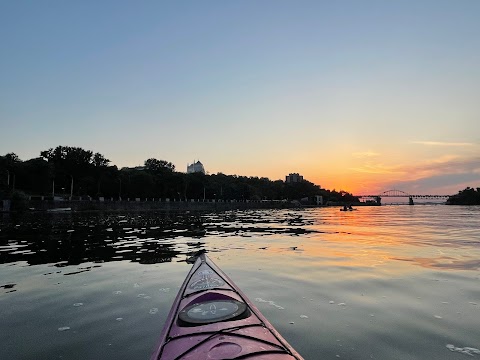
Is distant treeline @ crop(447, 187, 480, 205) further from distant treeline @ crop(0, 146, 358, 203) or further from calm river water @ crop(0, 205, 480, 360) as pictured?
calm river water @ crop(0, 205, 480, 360)

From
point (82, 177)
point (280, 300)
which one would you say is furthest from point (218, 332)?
point (82, 177)

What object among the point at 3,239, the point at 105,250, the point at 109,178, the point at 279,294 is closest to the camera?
the point at 279,294

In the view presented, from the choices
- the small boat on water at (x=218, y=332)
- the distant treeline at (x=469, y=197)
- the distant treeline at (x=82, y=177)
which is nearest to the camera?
the small boat on water at (x=218, y=332)

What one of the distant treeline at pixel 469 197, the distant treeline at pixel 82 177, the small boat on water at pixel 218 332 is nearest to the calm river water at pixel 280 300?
the small boat on water at pixel 218 332

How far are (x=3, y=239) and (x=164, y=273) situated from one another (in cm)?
1629

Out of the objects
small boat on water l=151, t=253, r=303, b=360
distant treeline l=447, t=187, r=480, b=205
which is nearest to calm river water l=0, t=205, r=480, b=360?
small boat on water l=151, t=253, r=303, b=360

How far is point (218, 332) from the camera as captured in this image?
14.8 ft

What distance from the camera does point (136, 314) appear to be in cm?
763

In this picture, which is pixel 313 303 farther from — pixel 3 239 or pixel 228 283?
pixel 3 239

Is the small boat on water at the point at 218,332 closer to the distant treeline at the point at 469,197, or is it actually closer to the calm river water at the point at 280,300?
the calm river water at the point at 280,300

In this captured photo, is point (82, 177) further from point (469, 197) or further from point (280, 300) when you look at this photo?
point (469, 197)

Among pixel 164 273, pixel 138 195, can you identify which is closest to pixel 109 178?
pixel 138 195

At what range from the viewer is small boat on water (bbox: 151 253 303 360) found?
398cm

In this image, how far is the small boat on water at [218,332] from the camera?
157 inches
